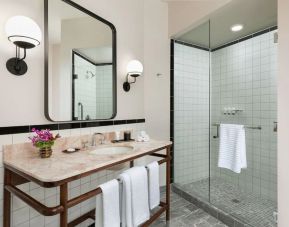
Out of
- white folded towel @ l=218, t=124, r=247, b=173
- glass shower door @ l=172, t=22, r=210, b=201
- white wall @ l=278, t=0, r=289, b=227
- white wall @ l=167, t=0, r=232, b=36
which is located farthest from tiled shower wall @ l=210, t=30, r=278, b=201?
white wall @ l=278, t=0, r=289, b=227

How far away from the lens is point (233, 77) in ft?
9.15

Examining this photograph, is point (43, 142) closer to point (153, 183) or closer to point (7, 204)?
point (7, 204)

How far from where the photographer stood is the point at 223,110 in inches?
Result: 113

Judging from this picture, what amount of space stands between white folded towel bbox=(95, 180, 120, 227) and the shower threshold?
4.05ft

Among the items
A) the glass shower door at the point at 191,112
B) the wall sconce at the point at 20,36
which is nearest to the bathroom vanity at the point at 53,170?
the wall sconce at the point at 20,36

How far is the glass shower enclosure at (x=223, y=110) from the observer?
7.82ft

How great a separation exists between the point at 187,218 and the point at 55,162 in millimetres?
1535

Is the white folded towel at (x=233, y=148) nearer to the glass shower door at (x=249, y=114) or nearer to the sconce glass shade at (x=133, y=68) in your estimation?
the glass shower door at (x=249, y=114)

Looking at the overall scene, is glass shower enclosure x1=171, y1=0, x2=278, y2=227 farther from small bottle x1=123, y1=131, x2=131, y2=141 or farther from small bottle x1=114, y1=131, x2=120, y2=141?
small bottle x1=114, y1=131, x2=120, y2=141

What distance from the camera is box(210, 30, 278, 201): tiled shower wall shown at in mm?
2400

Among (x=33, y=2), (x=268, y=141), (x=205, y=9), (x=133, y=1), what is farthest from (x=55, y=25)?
(x=268, y=141)

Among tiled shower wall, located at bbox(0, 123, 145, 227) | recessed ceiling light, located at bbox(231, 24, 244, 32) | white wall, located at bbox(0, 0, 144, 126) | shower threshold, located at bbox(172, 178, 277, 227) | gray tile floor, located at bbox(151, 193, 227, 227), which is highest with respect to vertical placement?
recessed ceiling light, located at bbox(231, 24, 244, 32)

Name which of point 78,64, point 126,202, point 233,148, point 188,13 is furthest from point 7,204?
point 188,13

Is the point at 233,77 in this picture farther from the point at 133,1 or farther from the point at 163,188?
the point at 163,188
